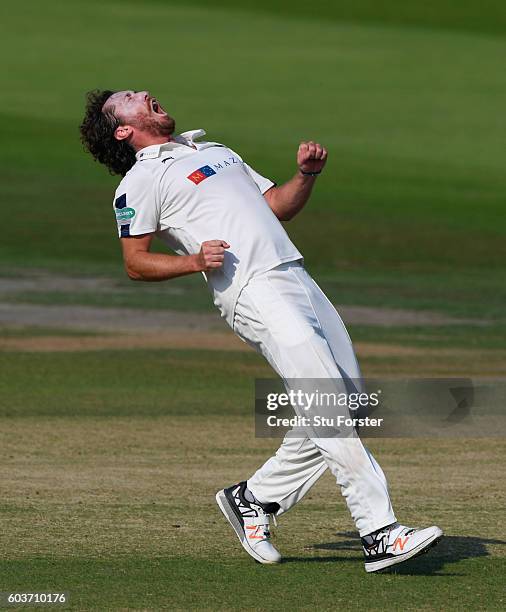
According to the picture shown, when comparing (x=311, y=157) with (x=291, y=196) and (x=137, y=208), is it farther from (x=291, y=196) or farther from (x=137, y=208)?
(x=137, y=208)

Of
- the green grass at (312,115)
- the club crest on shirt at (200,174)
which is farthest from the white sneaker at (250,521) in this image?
the green grass at (312,115)

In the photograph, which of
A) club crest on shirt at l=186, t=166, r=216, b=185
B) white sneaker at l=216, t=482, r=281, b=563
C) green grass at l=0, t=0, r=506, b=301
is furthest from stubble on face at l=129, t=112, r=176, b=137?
green grass at l=0, t=0, r=506, b=301

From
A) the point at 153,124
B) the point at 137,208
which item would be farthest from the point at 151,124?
the point at 137,208

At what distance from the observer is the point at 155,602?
618cm

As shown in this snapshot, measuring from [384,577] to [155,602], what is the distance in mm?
1077

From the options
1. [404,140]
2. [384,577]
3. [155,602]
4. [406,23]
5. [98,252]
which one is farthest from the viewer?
[406,23]

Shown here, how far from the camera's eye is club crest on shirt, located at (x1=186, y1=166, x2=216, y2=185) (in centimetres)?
700

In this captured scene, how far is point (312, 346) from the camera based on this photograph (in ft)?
22.0

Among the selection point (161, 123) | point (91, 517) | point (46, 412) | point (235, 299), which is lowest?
point (46, 412)

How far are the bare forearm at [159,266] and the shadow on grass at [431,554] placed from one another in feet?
4.54

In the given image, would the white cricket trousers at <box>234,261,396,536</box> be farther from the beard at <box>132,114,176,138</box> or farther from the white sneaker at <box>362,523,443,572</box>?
the beard at <box>132,114,176,138</box>

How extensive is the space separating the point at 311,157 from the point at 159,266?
93 centimetres

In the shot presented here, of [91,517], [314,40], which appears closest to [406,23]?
[314,40]

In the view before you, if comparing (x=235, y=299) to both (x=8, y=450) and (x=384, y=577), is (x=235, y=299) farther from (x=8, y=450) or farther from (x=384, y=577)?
(x=8, y=450)
